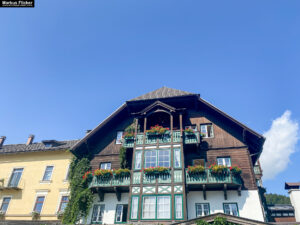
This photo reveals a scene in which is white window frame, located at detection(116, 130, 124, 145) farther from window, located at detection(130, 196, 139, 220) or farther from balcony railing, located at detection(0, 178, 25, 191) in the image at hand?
balcony railing, located at detection(0, 178, 25, 191)

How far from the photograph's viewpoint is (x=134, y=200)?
1817 centimetres

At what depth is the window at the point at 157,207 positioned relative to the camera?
17.2 meters

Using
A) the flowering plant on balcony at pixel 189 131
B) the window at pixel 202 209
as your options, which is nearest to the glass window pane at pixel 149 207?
the window at pixel 202 209

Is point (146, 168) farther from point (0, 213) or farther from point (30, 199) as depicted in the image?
point (0, 213)

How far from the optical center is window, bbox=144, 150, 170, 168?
19.7m

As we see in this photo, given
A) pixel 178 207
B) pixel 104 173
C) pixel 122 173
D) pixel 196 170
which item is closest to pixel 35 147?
pixel 104 173

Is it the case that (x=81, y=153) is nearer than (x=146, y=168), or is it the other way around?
(x=146, y=168)

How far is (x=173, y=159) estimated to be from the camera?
768 inches

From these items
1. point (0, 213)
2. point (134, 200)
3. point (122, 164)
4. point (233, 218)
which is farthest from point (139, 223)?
point (0, 213)

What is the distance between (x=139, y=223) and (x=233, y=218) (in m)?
7.34

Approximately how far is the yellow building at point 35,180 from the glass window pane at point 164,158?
33.6 ft

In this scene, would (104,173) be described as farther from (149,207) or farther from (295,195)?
(295,195)

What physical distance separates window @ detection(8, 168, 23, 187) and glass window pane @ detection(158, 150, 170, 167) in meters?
16.2

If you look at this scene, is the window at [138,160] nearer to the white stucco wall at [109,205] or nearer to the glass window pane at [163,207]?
the white stucco wall at [109,205]
